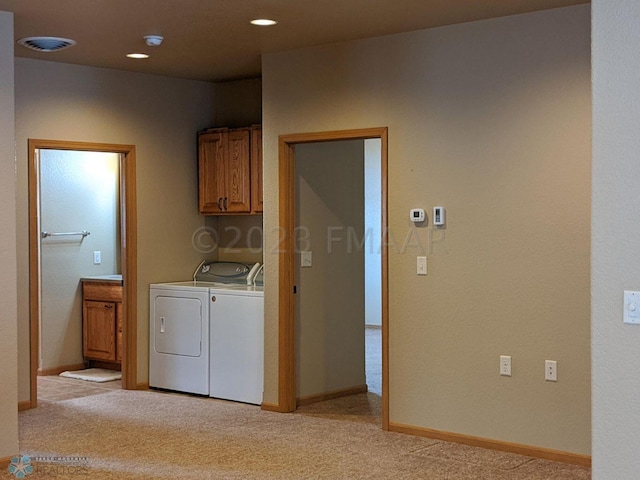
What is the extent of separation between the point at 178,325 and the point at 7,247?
2.19 meters

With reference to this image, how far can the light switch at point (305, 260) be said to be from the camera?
628 centimetres

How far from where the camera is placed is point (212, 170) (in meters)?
7.18

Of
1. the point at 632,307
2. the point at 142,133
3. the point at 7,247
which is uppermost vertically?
the point at 142,133

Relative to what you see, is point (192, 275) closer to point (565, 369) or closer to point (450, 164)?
point (450, 164)

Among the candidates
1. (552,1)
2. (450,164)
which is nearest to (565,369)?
(450,164)

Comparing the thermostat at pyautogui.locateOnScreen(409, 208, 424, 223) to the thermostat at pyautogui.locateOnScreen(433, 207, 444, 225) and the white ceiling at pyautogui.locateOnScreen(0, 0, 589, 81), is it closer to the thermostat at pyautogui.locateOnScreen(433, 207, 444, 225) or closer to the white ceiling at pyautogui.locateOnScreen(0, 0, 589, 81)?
the thermostat at pyautogui.locateOnScreen(433, 207, 444, 225)

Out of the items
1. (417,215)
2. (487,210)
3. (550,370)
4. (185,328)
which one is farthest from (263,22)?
(185,328)

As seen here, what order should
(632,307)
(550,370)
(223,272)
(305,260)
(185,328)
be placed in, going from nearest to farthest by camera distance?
(632,307), (550,370), (305,260), (185,328), (223,272)

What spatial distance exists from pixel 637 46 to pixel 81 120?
471cm

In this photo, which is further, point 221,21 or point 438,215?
point 438,215

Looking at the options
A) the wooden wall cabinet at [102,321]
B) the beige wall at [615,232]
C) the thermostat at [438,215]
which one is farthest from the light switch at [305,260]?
the beige wall at [615,232]

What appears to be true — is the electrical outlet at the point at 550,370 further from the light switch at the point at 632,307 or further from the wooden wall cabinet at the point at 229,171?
the wooden wall cabinet at the point at 229,171

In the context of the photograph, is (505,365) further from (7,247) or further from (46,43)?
(46,43)

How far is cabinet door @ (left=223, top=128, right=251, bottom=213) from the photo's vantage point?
687cm
